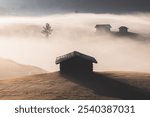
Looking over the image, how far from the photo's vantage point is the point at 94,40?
20.8 metres

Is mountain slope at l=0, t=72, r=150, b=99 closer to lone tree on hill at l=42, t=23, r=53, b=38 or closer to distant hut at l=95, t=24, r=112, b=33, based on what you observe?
distant hut at l=95, t=24, r=112, b=33

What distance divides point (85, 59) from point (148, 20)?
4071mm

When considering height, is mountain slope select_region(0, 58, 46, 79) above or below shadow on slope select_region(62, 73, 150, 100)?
below

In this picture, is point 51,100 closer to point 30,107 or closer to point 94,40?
point 30,107

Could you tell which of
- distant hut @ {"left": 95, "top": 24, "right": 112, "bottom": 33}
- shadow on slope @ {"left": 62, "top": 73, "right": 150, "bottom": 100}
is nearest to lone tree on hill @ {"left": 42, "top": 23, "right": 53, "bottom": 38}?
distant hut @ {"left": 95, "top": 24, "right": 112, "bottom": 33}

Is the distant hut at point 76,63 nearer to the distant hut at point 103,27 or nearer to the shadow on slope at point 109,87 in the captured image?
the shadow on slope at point 109,87

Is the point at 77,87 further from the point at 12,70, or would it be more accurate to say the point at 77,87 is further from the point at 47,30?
the point at 12,70

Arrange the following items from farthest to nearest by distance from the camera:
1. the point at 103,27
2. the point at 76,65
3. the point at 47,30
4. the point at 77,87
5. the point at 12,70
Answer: the point at 12,70 → the point at 47,30 → the point at 103,27 → the point at 76,65 → the point at 77,87

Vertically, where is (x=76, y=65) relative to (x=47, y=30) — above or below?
below

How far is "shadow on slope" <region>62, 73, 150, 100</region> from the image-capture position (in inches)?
604

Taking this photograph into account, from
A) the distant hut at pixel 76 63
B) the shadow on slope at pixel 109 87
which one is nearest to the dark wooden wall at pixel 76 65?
the distant hut at pixel 76 63

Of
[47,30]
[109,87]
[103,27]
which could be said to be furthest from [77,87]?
[47,30]

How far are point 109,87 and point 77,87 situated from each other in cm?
135

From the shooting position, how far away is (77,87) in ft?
52.2
